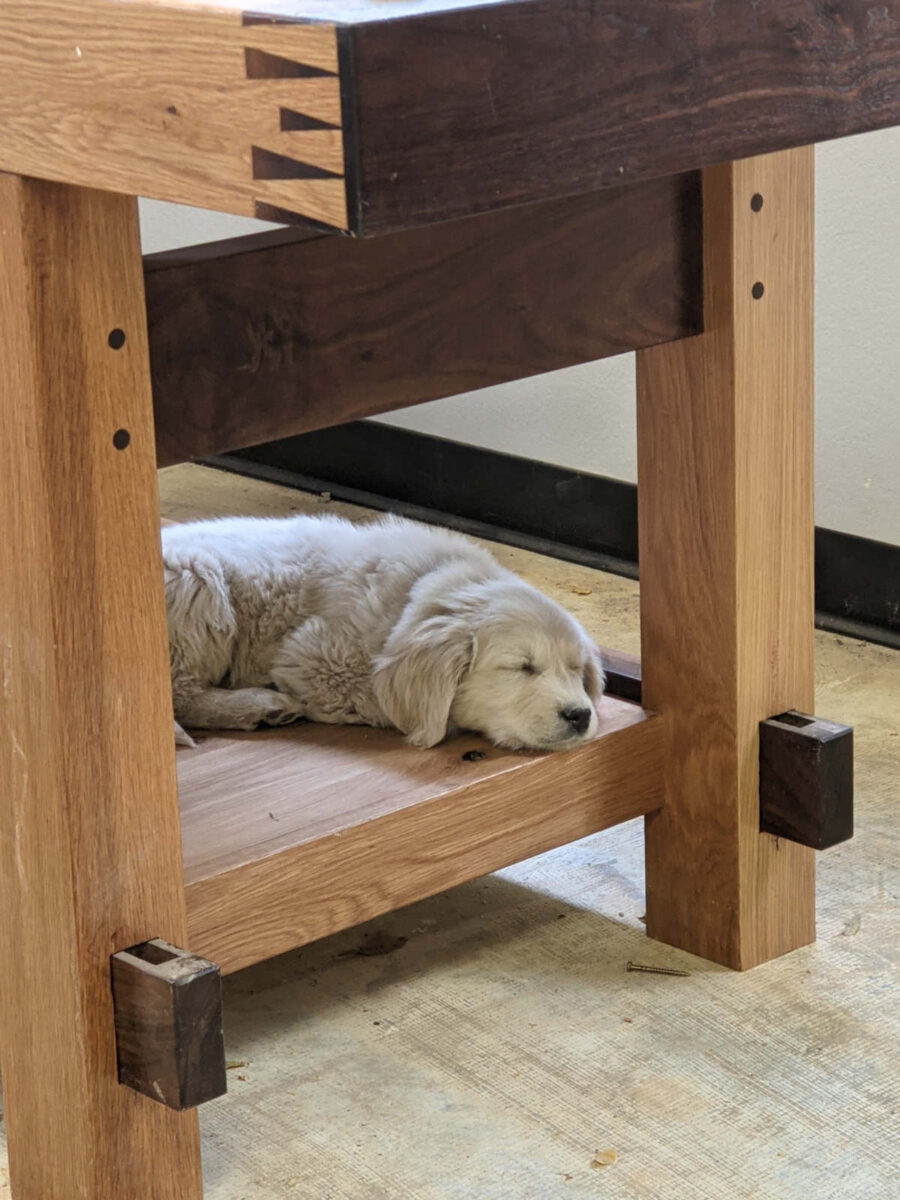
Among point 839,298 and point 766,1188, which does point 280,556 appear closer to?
point 766,1188

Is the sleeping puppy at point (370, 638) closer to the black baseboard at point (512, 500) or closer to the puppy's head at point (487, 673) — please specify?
the puppy's head at point (487, 673)

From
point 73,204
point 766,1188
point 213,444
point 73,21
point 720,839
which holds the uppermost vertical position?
point 73,21

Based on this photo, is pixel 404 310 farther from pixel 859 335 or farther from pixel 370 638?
pixel 859 335

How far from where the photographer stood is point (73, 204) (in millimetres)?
1369

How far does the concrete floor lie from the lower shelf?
17 cm

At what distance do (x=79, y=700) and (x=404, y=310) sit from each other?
0.49 metres

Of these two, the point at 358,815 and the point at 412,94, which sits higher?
the point at 412,94

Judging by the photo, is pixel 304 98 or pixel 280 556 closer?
pixel 304 98

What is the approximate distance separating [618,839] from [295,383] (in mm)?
1036

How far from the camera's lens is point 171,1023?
4.86ft

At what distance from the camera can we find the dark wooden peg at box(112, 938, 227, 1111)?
149 centimetres

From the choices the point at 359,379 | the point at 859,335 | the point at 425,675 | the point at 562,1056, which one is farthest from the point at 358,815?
the point at 859,335

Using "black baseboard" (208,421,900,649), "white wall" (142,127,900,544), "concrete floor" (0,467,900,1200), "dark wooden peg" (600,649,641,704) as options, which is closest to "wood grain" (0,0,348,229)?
"concrete floor" (0,467,900,1200)

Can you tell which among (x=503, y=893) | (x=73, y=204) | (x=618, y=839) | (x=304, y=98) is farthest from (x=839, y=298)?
(x=304, y=98)
